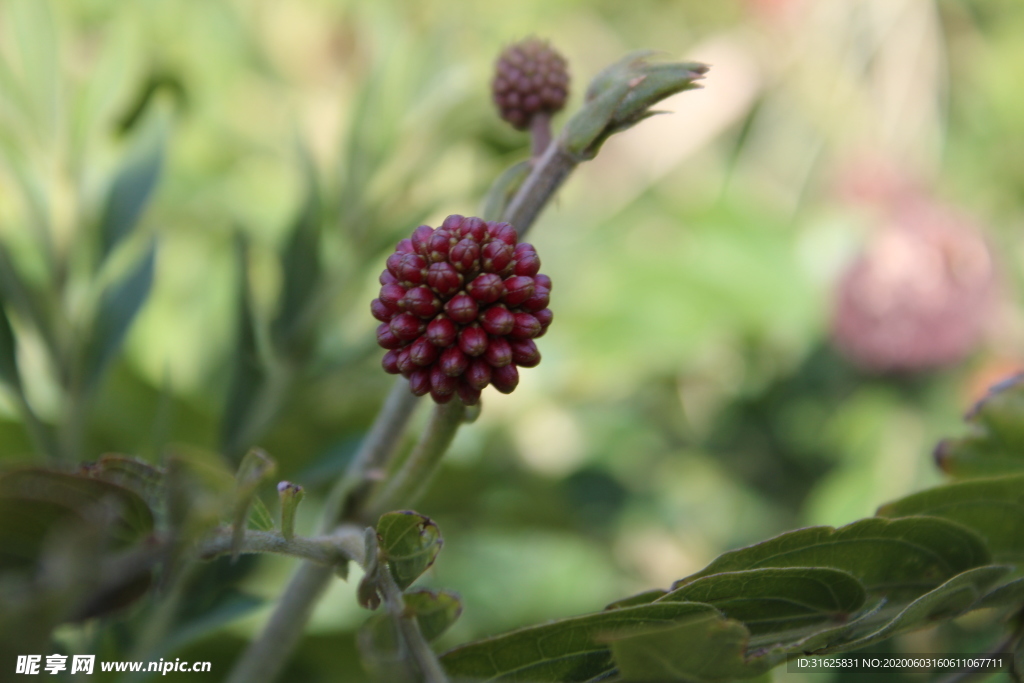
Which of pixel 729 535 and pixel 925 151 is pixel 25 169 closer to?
pixel 729 535

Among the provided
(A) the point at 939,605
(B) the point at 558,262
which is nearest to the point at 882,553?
(A) the point at 939,605

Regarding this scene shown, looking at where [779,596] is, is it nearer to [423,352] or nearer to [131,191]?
[423,352]

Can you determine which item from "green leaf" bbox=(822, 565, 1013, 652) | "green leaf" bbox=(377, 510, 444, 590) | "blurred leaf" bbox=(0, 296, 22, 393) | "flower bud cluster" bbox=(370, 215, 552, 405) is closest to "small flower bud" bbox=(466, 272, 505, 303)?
"flower bud cluster" bbox=(370, 215, 552, 405)

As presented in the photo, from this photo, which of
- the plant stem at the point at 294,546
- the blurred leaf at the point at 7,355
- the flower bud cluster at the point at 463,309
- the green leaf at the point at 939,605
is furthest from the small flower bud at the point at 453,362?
the blurred leaf at the point at 7,355

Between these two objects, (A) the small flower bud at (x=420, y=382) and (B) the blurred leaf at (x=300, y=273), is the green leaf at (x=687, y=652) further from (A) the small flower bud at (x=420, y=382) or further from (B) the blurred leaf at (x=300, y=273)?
(B) the blurred leaf at (x=300, y=273)

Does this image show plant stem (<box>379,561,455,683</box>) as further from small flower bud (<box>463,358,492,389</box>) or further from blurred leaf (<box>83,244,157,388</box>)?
blurred leaf (<box>83,244,157,388</box>)

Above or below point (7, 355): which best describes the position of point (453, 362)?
below

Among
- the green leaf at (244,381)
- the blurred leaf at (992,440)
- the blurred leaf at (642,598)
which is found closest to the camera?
the blurred leaf at (642,598)
